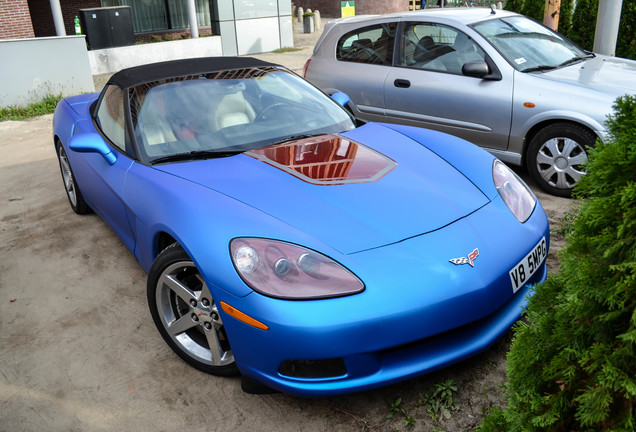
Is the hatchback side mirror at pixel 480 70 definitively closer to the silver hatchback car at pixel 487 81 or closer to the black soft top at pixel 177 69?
the silver hatchback car at pixel 487 81

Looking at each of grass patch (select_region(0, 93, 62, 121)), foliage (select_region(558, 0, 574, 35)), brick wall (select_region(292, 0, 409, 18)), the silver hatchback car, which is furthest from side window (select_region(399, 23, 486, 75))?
brick wall (select_region(292, 0, 409, 18))

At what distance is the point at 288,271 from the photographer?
2.45 metres

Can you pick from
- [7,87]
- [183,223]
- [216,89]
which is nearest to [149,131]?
[216,89]

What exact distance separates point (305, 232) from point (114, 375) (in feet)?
4.35

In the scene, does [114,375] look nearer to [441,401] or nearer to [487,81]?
[441,401]

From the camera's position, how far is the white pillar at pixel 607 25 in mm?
7859

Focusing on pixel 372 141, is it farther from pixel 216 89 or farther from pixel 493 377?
pixel 493 377

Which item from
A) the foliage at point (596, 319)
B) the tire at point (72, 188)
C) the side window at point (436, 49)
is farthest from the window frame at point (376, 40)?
the foliage at point (596, 319)

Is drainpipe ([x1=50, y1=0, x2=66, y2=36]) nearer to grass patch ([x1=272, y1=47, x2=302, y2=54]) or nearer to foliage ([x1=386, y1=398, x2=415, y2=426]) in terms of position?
grass patch ([x1=272, y1=47, x2=302, y2=54])

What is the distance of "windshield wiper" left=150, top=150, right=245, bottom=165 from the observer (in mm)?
3365

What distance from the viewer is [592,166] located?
1462 mm

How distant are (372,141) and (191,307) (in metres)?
1.54

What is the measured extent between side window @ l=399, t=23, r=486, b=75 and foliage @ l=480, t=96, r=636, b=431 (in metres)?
4.27

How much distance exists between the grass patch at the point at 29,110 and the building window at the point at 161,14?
25.7 ft
